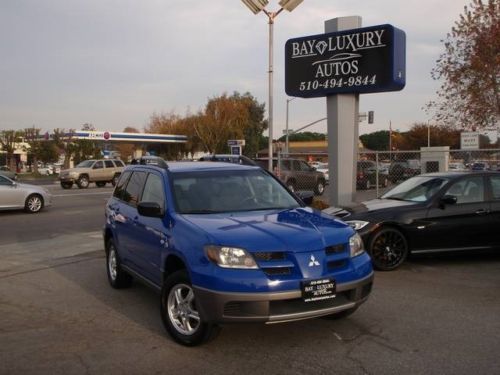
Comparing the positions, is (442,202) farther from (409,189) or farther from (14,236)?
(14,236)

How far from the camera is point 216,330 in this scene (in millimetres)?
4781

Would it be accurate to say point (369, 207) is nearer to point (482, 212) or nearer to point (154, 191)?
point (482, 212)

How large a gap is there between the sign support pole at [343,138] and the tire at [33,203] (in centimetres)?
1014

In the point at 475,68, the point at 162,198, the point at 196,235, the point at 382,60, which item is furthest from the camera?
the point at 475,68

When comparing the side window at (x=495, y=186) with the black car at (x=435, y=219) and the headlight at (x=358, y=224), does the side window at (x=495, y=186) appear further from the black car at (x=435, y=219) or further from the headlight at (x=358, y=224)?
the headlight at (x=358, y=224)

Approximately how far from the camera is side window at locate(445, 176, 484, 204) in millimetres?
8422

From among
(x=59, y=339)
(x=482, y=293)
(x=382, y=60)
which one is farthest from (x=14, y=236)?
(x=482, y=293)

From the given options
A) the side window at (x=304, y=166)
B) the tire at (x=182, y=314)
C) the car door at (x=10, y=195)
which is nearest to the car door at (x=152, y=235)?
the tire at (x=182, y=314)

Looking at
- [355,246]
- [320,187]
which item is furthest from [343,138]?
[320,187]

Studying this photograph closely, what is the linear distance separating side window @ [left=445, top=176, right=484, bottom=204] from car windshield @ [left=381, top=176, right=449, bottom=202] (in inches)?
7.3

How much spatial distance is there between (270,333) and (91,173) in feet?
94.7

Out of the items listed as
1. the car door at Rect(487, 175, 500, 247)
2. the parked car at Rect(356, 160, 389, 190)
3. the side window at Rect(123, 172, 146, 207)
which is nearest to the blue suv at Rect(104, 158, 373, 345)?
the side window at Rect(123, 172, 146, 207)

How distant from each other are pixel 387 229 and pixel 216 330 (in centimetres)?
400

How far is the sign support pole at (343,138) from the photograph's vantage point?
12.7 meters
